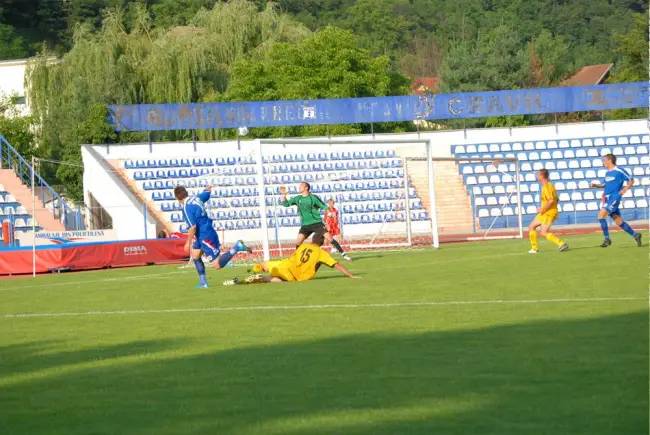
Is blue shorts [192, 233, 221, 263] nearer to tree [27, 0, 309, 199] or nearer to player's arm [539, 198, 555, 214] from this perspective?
player's arm [539, 198, 555, 214]

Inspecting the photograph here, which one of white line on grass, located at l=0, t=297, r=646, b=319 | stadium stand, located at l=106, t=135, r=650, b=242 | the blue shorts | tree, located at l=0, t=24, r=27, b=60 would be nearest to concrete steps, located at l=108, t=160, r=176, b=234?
stadium stand, located at l=106, t=135, r=650, b=242

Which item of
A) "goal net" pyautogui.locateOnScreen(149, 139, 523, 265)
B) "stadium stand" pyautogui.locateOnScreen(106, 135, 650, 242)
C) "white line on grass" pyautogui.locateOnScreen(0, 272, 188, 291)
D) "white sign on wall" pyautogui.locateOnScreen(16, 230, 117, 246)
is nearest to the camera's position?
"white line on grass" pyautogui.locateOnScreen(0, 272, 188, 291)

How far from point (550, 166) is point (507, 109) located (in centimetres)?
365

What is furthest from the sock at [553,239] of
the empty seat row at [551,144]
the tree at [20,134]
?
the tree at [20,134]

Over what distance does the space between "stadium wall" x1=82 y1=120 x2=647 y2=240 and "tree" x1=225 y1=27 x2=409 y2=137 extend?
9871mm

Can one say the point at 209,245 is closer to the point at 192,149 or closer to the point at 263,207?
the point at 263,207

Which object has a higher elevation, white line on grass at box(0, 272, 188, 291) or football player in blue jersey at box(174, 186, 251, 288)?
football player in blue jersey at box(174, 186, 251, 288)

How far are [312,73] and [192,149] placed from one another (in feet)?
46.9

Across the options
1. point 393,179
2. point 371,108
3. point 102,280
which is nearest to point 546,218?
point 102,280

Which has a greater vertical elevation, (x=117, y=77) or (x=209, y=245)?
(x=117, y=77)

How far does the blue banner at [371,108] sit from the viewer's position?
47406mm

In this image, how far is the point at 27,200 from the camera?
136 ft

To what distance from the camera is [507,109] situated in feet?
162

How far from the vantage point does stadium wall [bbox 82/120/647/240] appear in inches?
1666
